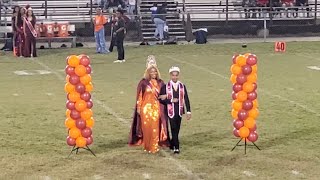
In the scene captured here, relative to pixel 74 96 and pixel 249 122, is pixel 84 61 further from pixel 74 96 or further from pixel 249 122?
pixel 249 122

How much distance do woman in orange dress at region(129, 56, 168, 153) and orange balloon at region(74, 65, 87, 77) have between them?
32.5 inches

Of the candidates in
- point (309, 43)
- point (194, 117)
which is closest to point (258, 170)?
point (194, 117)

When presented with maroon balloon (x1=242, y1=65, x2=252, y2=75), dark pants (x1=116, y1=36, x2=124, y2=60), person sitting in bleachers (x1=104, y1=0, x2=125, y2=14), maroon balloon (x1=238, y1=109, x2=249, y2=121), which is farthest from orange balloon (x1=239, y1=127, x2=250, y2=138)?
person sitting in bleachers (x1=104, y1=0, x2=125, y2=14)

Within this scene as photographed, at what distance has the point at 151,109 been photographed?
11.9m

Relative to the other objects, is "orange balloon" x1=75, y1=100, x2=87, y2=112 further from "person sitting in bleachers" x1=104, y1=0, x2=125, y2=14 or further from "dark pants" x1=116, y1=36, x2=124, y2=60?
"person sitting in bleachers" x1=104, y1=0, x2=125, y2=14

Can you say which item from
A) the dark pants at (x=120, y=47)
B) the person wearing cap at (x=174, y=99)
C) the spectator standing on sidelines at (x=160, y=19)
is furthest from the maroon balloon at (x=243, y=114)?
the spectator standing on sidelines at (x=160, y=19)

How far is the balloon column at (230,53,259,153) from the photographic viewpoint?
11.9 metres

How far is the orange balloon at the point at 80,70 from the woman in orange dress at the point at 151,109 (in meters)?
0.83

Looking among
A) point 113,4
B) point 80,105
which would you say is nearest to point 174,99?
point 80,105

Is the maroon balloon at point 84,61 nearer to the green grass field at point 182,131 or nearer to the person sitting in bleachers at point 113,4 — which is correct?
the green grass field at point 182,131

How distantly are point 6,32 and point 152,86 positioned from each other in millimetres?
19842

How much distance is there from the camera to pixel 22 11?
2611cm

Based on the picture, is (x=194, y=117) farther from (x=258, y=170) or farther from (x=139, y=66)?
(x=139, y=66)

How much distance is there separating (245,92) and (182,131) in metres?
2.06
